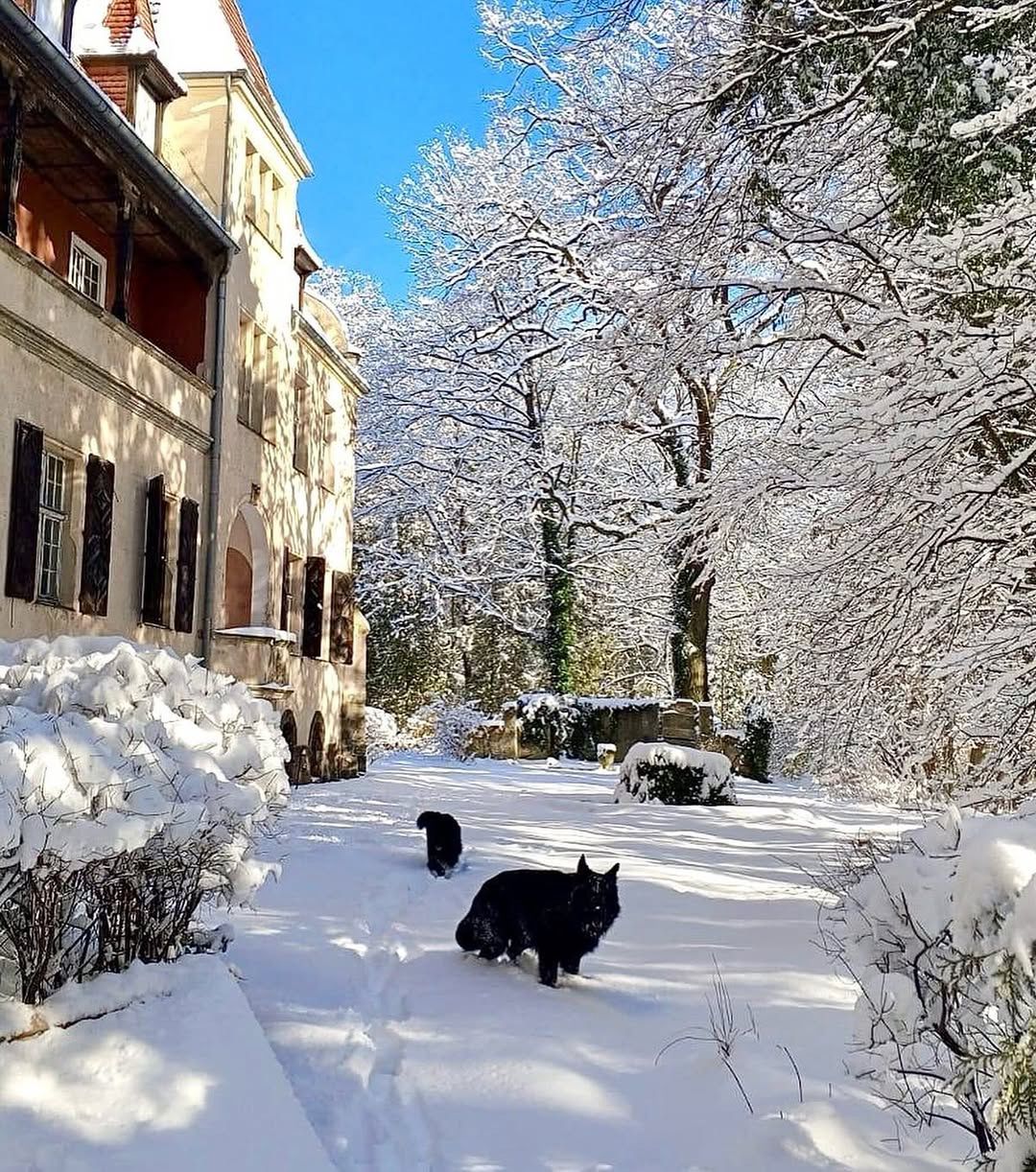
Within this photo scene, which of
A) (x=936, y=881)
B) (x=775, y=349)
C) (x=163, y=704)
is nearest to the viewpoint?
(x=936, y=881)

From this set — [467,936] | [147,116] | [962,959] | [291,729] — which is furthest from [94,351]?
[962,959]

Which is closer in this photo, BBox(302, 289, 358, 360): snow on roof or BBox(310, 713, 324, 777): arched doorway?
BBox(310, 713, 324, 777): arched doorway

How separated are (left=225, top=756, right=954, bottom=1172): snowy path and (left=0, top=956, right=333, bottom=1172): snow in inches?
10.0

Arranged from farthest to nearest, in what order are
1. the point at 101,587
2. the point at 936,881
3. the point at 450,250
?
the point at 450,250
the point at 101,587
the point at 936,881

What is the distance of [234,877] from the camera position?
5547mm

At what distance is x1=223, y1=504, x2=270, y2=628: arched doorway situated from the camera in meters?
19.9

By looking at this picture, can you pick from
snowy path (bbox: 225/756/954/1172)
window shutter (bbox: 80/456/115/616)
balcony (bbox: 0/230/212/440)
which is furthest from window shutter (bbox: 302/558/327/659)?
snowy path (bbox: 225/756/954/1172)

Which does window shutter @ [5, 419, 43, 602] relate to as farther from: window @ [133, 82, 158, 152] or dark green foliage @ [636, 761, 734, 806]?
dark green foliage @ [636, 761, 734, 806]

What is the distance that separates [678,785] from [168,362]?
926cm

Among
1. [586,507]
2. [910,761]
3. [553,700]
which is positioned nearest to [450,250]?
[586,507]

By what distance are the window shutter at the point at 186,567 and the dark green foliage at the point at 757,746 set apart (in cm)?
1467

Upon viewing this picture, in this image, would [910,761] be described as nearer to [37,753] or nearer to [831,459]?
[831,459]

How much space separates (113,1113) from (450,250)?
25936 mm

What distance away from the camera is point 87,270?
1605 cm
